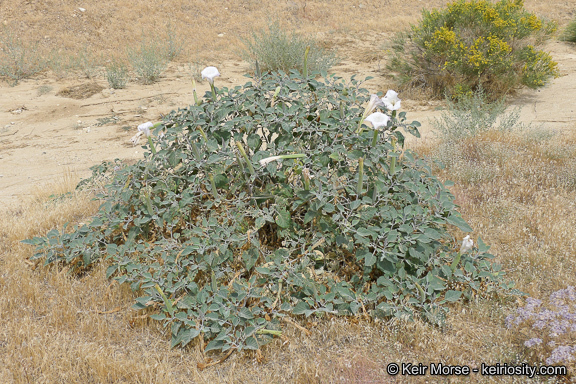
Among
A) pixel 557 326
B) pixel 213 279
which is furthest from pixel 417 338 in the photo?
pixel 213 279

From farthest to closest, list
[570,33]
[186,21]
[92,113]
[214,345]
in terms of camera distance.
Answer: [186,21] < [570,33] < [92,113] < [214,345]

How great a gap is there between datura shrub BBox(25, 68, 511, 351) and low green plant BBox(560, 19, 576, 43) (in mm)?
9646

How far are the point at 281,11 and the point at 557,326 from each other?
43.1 feet

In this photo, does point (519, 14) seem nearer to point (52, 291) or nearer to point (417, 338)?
point (417, 338)

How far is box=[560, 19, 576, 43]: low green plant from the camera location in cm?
968

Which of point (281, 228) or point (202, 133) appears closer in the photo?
point (202, 133)

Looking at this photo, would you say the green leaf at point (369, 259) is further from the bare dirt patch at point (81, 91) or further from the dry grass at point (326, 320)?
the bare dirt patch at point (81, 91)

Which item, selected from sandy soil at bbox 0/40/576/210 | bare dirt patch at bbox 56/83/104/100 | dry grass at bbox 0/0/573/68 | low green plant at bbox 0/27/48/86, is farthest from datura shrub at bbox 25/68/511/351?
Answer: dry grass at bbox 0/0/573/68

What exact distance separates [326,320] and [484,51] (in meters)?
5.55

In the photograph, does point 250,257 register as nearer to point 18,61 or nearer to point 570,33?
point 18,61

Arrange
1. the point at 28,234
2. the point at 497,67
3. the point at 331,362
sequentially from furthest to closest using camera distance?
the point at 497,67
the point at 28,234
the point at 331,362

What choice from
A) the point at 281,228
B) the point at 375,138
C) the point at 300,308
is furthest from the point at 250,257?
the point at 375,138

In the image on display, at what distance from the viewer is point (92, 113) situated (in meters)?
6.74

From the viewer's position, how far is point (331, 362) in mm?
2010
